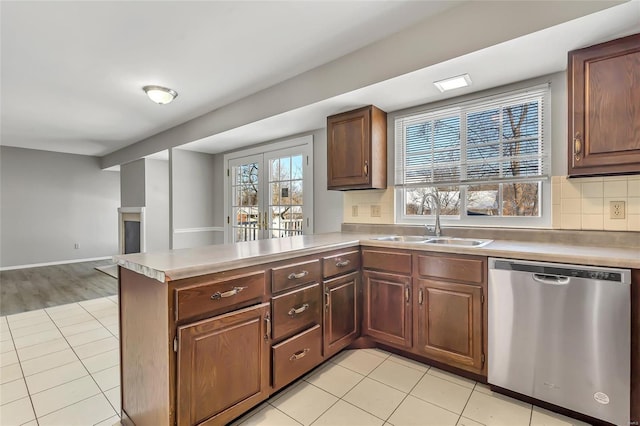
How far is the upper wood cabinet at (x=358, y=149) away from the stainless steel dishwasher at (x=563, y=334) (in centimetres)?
129

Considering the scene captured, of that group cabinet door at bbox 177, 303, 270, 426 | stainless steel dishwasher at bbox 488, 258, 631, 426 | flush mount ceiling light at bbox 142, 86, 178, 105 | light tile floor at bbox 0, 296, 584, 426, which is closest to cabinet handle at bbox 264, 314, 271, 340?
cabinet door at bbox 177, 303, 270, 426

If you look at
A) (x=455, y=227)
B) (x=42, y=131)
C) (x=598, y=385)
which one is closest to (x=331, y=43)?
(x=455, y=227)

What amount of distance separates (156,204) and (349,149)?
14.2 ft

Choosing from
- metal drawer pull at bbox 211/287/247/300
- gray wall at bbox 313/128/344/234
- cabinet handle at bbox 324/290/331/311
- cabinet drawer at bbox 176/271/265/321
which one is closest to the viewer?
cabinet drawer at bbox 176/271/265/321

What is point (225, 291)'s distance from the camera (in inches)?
59.4

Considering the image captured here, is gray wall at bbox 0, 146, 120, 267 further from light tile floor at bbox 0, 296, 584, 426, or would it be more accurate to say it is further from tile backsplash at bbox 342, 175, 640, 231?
tile backsplash at bbox 342, 175, 640, 231

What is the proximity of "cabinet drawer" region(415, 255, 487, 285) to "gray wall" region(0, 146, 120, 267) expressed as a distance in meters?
7.60

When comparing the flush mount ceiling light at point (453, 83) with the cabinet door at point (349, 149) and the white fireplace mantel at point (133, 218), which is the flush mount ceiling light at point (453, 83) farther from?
the white fireplace mantel at point (133, 218)

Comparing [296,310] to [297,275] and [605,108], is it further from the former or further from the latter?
[605,108]

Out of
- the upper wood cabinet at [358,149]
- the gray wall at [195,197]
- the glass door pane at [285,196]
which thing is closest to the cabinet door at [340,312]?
the upper wood cabinet at [358,149]

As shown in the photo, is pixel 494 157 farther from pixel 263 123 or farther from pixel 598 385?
pixel 263 123

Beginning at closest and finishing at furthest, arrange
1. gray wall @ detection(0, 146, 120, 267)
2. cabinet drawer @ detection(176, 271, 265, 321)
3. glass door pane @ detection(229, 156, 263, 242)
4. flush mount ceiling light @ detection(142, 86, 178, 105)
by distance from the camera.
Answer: cabinet drawer @ detection(176, 271, 265, 321) → flush mount ceiling light @ detection(142, 86, 178, 105) → glass door pane @ detection(229, 156, 263, 242) → gray wall @ detection(0, 146, 120, 267)

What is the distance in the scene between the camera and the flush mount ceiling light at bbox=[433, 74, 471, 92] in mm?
2174

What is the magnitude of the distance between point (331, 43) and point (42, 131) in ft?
16.5
